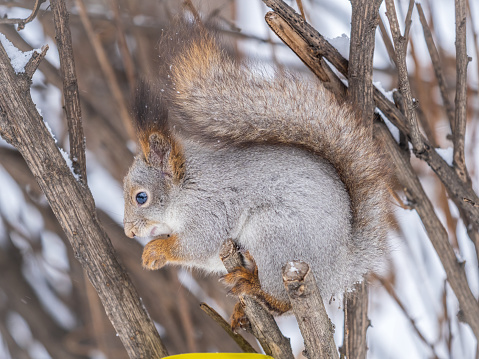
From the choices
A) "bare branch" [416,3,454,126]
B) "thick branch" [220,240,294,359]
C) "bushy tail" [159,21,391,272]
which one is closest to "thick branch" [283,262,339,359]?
"thick branch" [220,240,294,359]

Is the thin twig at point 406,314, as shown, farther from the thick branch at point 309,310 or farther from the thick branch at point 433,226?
the thick branch at point 309,310

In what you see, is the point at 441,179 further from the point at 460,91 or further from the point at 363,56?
the point at 363,56

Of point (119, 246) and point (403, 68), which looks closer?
point (403, 68)

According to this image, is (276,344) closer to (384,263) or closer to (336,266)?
(336,266)

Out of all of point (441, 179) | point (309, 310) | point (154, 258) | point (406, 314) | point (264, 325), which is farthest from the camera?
point (406, 314)

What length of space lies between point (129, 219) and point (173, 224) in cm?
11

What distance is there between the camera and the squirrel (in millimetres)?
1222

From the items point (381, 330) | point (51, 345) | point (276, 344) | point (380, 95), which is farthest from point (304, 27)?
point (51, 345)

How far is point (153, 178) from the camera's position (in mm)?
1346

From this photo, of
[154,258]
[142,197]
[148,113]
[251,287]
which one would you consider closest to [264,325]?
[251,287]

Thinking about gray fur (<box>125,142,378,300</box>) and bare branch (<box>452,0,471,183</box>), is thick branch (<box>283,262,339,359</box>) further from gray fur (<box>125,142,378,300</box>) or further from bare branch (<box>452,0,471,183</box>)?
bare branch (<box>452,0,471,183</box>)

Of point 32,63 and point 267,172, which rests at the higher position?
point 32,63

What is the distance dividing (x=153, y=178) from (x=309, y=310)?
0.51 meters

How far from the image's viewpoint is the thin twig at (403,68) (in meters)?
1.21
